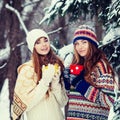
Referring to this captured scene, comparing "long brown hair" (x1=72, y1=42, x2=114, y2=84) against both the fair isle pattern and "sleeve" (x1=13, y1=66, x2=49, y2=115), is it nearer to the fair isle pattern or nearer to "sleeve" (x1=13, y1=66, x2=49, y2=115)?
the fair isle pattern

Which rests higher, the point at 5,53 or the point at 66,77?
the point at 66,77

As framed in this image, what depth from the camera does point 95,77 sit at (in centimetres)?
367

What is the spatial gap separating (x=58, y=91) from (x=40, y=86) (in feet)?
0.62

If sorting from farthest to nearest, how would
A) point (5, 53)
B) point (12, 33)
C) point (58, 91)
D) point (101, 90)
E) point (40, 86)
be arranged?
point (5, 53)
point (12, 33)
point (58, 91)
point (40, 86)
point (101, 90)

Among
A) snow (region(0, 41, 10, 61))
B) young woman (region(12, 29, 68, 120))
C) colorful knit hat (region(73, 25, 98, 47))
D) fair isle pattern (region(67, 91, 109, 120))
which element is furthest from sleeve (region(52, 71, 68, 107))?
snow (region(0, 41, 10, 61))

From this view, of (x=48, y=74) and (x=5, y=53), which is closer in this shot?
(x=48, y=74)

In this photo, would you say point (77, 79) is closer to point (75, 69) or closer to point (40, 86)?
point (75, 69)

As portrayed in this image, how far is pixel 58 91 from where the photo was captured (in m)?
3.83

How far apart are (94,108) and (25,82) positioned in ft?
2.06

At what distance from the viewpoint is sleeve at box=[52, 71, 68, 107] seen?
3.77m

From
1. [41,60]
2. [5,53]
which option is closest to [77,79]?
[41,60]

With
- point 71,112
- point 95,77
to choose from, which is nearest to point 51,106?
point 71,112

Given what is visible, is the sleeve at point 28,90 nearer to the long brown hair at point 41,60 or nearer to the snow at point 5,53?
the long brown hair at point 41,60

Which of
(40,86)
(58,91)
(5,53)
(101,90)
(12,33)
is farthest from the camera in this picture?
(5,53)
